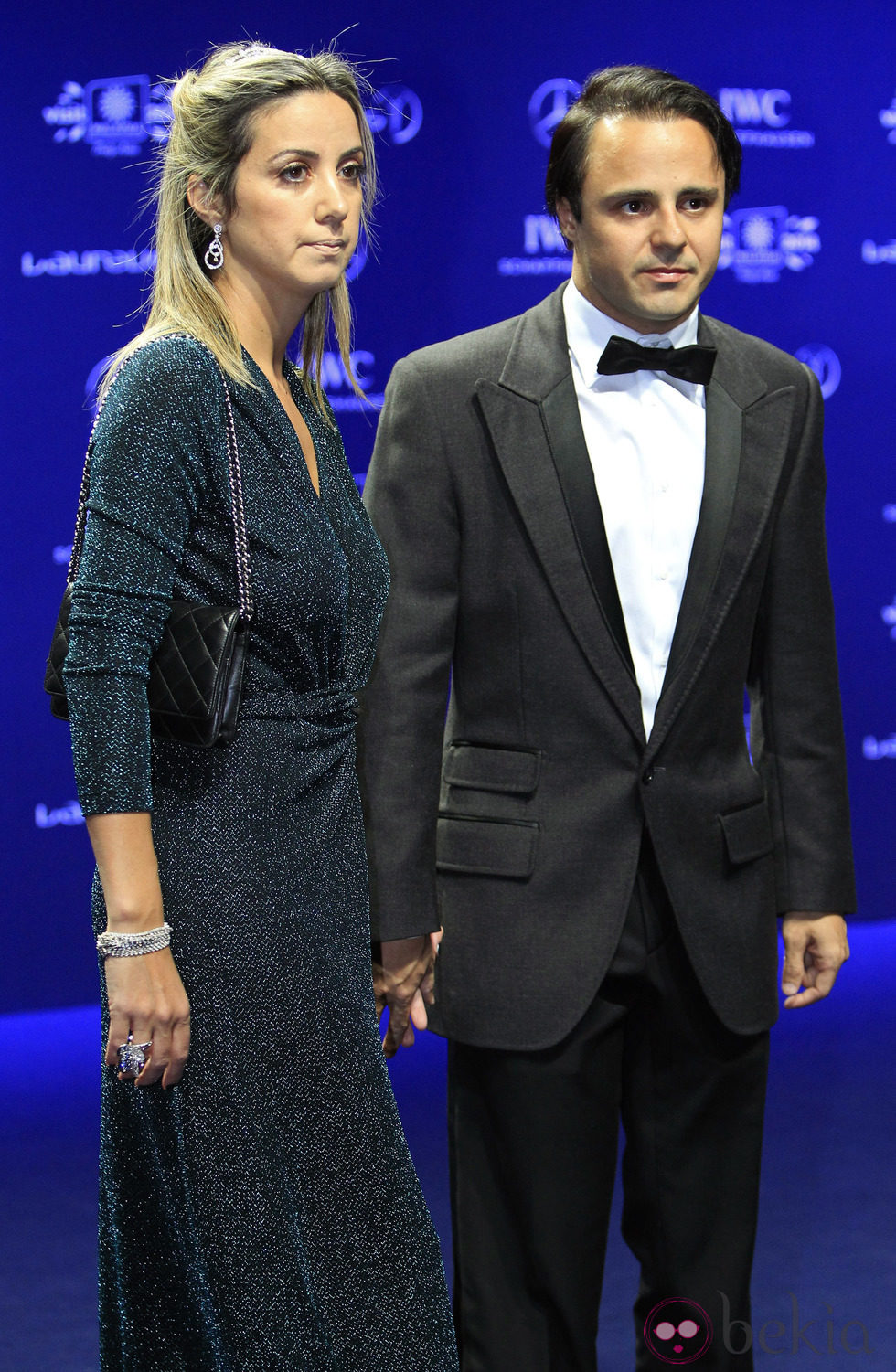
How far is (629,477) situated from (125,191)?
2739mm

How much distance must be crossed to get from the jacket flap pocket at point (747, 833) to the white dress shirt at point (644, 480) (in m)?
0.18

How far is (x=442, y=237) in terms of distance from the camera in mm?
4676

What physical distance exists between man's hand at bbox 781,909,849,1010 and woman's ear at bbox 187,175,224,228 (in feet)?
3.94

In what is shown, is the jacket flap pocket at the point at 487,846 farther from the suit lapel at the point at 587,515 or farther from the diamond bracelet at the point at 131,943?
the diamond bracelet at the point at 131,943

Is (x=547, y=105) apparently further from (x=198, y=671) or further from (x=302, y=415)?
(x=198, y=671)

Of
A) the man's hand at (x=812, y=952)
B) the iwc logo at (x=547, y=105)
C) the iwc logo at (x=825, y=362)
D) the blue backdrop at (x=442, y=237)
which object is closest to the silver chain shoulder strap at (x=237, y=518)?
the man's hand at (x=812, y=952)

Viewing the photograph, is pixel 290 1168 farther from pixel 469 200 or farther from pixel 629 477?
pixel 469 200

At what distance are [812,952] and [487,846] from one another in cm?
51

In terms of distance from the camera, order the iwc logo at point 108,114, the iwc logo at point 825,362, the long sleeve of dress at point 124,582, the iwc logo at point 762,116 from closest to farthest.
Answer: the long sleeve of dress at point 124,582 → the iwc logo at point 108,114 → the iwc logo at point 762,116 → the iwc logo at point 825,362

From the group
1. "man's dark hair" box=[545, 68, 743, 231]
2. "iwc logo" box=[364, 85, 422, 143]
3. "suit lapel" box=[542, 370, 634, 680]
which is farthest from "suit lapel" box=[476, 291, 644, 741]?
"iwc logo" box=[364, 85, 422, 143]

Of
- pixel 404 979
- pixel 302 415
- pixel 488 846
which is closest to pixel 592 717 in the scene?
pixel 488 846

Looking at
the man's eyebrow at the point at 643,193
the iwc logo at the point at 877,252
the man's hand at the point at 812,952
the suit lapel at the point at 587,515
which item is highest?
the iwc logo at the point at 877,252

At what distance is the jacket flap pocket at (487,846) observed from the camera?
211cm

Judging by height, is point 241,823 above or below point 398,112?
below
